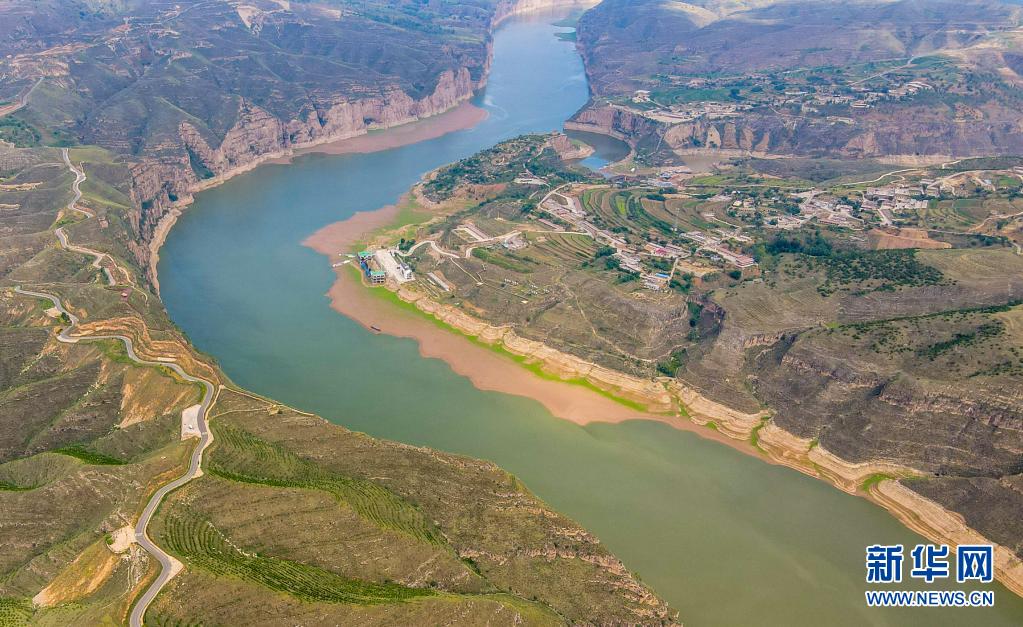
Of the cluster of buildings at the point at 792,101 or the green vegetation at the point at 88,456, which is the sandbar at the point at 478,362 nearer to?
the green vegetation at the point at 88,456

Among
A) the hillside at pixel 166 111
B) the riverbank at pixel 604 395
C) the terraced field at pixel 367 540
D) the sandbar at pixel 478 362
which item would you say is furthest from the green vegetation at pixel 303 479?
the hillside at pixel 166 111

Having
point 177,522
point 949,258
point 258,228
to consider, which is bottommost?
point 258,228

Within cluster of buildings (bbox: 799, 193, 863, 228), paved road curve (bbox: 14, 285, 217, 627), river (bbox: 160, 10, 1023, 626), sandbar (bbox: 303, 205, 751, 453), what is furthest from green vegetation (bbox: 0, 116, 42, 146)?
cluster of buildings (bbox: 799, 193, 863, 228)

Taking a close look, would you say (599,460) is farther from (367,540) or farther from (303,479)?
(303,479)

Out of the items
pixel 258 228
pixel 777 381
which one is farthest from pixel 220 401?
pixel 258 228

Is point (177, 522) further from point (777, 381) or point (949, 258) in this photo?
point (949, 258)

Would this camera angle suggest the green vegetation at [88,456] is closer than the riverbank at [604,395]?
Yes
